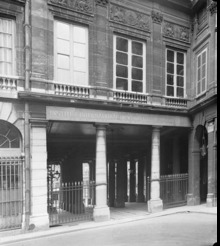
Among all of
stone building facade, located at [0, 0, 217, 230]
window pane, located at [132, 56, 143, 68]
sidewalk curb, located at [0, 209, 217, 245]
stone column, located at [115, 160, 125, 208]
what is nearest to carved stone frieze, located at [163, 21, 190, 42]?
stone building facade, located at [0, 0, 217, 230]

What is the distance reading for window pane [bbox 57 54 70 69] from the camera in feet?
33.0

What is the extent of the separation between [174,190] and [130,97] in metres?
4.38

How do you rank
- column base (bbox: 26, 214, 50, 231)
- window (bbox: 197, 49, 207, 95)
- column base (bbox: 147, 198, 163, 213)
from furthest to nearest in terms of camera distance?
window (bbox: 197, 49, 207, 95) < column base (bbox: 147, 198, 163, 213) < column base (bbox: 26, 214, 50, 231)

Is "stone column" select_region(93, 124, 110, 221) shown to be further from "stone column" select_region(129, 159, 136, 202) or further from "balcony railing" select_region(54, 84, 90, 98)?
"stone column" select_region(129, 159, 136, 202)

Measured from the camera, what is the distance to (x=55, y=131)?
11484mm

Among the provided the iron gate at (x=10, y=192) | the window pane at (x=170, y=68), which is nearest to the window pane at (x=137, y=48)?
the window pane at (x=170, y=68)

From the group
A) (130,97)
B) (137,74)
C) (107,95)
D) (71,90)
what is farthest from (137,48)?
(71,90)

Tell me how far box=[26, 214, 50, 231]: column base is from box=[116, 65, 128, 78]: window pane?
5.44 m

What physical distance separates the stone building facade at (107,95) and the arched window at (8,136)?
30 mm

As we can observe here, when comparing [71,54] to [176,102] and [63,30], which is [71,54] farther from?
[176,102]

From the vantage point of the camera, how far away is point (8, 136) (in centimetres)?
918

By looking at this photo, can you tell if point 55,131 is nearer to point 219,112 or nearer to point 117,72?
point 117,72

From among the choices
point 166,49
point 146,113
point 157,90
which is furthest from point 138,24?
point 146,113

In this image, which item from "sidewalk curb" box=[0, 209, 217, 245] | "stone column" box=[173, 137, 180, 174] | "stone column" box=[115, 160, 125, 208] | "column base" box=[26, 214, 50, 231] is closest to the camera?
"sidewalk curb" box=[0, 209, 217, 245]
